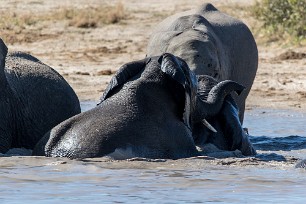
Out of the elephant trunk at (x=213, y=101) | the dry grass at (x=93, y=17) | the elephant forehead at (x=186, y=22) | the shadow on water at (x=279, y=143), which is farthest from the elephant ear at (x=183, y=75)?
the dry grass at (x=93, y=17)

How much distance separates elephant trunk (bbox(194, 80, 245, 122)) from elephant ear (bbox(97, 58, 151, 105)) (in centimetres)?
49

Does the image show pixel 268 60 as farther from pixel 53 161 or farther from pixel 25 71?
pixel 53 161

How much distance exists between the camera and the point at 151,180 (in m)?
6.48

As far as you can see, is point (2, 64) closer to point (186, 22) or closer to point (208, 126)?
point (208, 126)

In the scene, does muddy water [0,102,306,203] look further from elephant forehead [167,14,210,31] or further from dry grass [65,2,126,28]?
dry grass [65,2,126,28]

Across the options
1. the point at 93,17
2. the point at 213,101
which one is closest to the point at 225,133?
the point at 213,101

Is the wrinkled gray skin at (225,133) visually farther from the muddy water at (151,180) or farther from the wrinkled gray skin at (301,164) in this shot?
the wrinkled gray skin at (301,164)

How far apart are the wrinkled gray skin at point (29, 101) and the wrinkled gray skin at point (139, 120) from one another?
87cm

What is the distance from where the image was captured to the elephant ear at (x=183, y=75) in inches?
279

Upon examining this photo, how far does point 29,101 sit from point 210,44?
2021mm

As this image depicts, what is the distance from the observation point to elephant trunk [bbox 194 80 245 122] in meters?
7.60

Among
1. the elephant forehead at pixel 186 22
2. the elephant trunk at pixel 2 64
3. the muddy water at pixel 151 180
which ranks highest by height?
the elephant forehead at pixel 186 22

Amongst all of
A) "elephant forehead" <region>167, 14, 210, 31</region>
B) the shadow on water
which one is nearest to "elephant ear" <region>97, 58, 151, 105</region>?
the shadow on water

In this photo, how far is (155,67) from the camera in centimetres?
722
